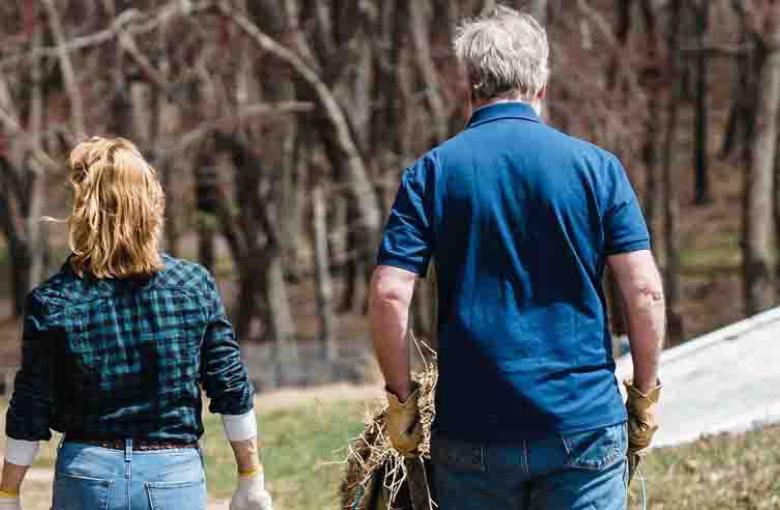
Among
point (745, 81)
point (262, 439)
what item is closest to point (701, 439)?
point (262, 439)

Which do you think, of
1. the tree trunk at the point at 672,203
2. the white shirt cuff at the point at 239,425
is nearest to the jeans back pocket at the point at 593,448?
the white shirt cuff at the point at 239,425

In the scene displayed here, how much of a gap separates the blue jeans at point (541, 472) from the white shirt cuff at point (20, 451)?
1079mm

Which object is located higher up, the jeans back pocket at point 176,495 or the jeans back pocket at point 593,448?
the jeans back pocket at point 593,448

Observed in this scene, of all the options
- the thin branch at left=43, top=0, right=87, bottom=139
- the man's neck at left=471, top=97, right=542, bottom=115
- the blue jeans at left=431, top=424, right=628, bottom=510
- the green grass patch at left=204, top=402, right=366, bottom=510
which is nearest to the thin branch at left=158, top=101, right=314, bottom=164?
the thin branch at left=43, top=0, right=87, bottom=139

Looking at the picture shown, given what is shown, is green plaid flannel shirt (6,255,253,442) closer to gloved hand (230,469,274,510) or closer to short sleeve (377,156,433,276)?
gloved hand (230,469,274,510)

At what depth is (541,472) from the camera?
3.77 metres

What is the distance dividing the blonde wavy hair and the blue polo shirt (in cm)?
65

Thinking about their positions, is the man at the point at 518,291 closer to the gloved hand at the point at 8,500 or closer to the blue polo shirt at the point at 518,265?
the blue polo shirt at the point at 518,265

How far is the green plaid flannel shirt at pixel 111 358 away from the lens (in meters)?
4.10

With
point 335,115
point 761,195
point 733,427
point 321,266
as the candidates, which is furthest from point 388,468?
point 321,266

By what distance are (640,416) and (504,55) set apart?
0.95m

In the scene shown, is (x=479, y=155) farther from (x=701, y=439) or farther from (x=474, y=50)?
(x=701, y=439)

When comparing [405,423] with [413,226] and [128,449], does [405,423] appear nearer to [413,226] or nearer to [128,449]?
[413,226]

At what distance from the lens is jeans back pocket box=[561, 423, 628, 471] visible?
12.3 ft
